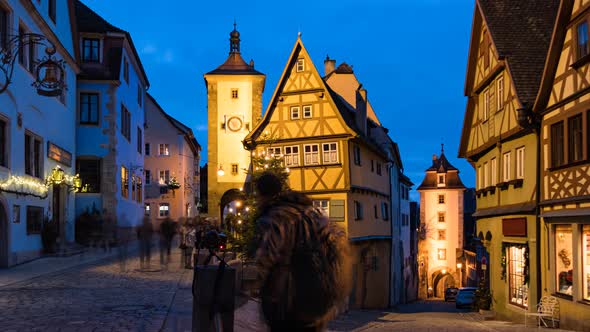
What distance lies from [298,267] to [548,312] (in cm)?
1389

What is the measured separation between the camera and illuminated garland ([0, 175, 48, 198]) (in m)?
20.2

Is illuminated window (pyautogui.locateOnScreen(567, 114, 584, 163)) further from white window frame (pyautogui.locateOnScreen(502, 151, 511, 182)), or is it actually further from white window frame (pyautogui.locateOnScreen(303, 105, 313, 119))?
white window frame (pyautogui.locateOnScreen(303, 105, 313, 119))

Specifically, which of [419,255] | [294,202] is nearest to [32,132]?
[294,202]

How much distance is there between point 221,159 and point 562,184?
3191 cm

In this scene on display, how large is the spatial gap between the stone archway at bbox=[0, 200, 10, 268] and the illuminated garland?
0.68 m

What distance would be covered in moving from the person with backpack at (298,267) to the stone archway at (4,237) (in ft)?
57.2

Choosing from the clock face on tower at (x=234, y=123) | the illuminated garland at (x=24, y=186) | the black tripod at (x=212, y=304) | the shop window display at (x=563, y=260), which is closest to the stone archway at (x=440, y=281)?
the clock face on tower at (x=234, y=123)

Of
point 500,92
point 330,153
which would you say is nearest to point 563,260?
point 500,92

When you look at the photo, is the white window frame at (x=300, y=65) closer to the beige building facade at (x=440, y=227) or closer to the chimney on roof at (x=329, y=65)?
the chimney on roof at (x=329, y=65)

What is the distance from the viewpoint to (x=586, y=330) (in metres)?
14.8

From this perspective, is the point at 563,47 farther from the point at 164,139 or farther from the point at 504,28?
the point at 164,139

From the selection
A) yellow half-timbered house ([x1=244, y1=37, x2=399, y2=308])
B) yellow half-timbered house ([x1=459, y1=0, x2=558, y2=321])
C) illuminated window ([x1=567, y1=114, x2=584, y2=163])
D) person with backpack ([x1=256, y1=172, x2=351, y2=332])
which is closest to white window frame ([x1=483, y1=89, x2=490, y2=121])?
yellow half-timbered house ([x1=459, y1=0, x2=558, y2=321])

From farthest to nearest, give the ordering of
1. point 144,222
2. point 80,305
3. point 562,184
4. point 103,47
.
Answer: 1. point 103,47
2. point 562,184
3. point 144,222
4. point 80,305

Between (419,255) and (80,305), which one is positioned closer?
(80,305)
